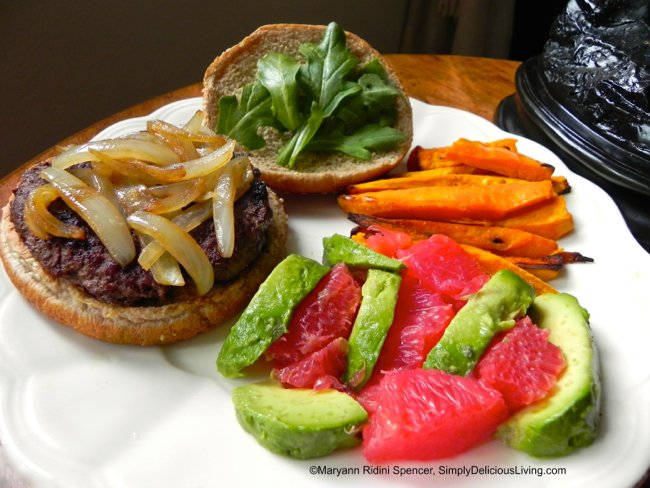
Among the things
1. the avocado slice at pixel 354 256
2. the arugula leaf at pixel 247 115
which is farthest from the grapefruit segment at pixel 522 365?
the arugula leaf at pixel 247 115

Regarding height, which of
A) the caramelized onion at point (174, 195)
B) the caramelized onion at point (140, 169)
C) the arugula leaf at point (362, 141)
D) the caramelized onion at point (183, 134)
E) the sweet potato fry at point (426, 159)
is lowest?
the sweet potato fry at point (426, 159)

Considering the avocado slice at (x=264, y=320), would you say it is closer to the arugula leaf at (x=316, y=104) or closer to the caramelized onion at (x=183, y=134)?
the caramelized onion at (x=183, y=134)

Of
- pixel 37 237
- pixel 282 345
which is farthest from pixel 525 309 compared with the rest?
pixel 37 237

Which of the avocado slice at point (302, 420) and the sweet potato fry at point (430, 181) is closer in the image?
the avocado slice at point (302, 420)

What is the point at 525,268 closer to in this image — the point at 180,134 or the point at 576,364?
the point at 576,364

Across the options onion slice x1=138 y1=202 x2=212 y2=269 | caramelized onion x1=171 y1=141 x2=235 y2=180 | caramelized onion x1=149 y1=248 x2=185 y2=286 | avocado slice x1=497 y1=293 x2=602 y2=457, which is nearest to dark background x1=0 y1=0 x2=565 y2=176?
caramelized onion x1=171 y1=141 x2=235 y2=180
